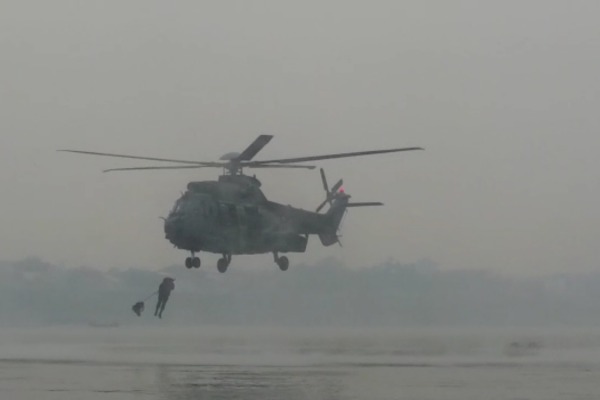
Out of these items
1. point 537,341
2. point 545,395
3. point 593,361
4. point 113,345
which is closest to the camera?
point 545,395

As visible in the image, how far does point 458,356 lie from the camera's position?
85062 millimetres

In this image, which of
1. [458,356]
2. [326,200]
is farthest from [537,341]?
[326,200]

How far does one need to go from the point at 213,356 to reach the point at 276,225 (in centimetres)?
1129

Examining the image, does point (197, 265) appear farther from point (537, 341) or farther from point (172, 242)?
point (537, 341)

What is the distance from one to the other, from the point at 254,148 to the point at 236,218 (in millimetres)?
3952

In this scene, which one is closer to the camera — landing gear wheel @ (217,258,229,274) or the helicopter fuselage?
the helicopter fuselage

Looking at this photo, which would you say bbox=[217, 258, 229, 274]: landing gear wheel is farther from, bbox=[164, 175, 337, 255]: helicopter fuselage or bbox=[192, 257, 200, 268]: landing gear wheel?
bbox=[192, 257, 200, 268]: landing gear wheel

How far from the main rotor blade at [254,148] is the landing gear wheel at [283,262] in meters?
6.75

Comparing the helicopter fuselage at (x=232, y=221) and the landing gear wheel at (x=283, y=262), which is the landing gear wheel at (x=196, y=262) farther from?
the landing gear wheel at (x=283, y=262)

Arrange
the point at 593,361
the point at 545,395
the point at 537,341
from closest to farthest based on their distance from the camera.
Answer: the point at 545,395
the point at 593,361
the point at 537,341

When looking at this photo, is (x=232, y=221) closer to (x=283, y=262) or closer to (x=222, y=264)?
(x=222, y=264)

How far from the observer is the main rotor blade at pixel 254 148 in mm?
72375

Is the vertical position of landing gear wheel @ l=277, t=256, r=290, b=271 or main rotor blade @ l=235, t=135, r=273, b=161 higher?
main rotor blade @ l=235, t=135, r=273, b=161

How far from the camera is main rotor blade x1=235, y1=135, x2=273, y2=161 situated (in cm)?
7238
